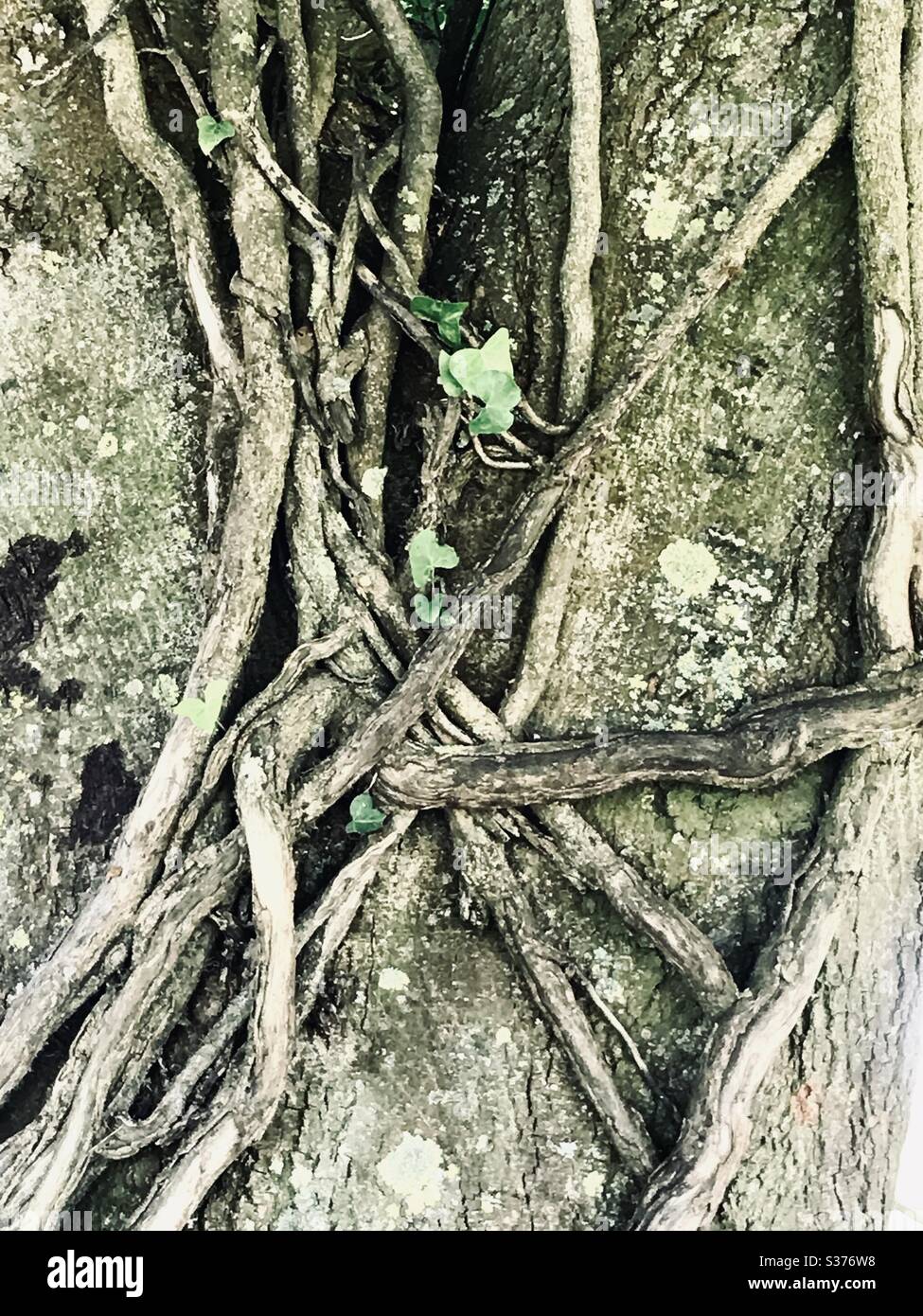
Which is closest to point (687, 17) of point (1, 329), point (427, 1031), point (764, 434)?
point (764, 434)

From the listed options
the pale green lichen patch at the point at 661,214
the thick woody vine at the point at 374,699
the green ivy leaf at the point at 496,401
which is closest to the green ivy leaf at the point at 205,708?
the thick woody vine at the point at 374,699

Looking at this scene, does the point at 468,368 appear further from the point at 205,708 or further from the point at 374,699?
the point at 205,708

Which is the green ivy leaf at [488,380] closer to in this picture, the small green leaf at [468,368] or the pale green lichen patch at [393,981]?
the small green leaf at [468,368]

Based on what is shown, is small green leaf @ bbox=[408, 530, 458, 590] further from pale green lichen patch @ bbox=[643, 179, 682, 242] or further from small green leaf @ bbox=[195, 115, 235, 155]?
small green leaf @ bbox=[195, 115, 235, 155]

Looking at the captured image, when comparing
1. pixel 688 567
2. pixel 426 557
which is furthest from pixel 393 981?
pixel 688 567

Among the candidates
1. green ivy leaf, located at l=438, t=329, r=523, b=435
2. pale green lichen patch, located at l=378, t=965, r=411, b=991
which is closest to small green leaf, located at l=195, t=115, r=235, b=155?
green ivy leaf, located at l=438, t=329, r=523, b=435
